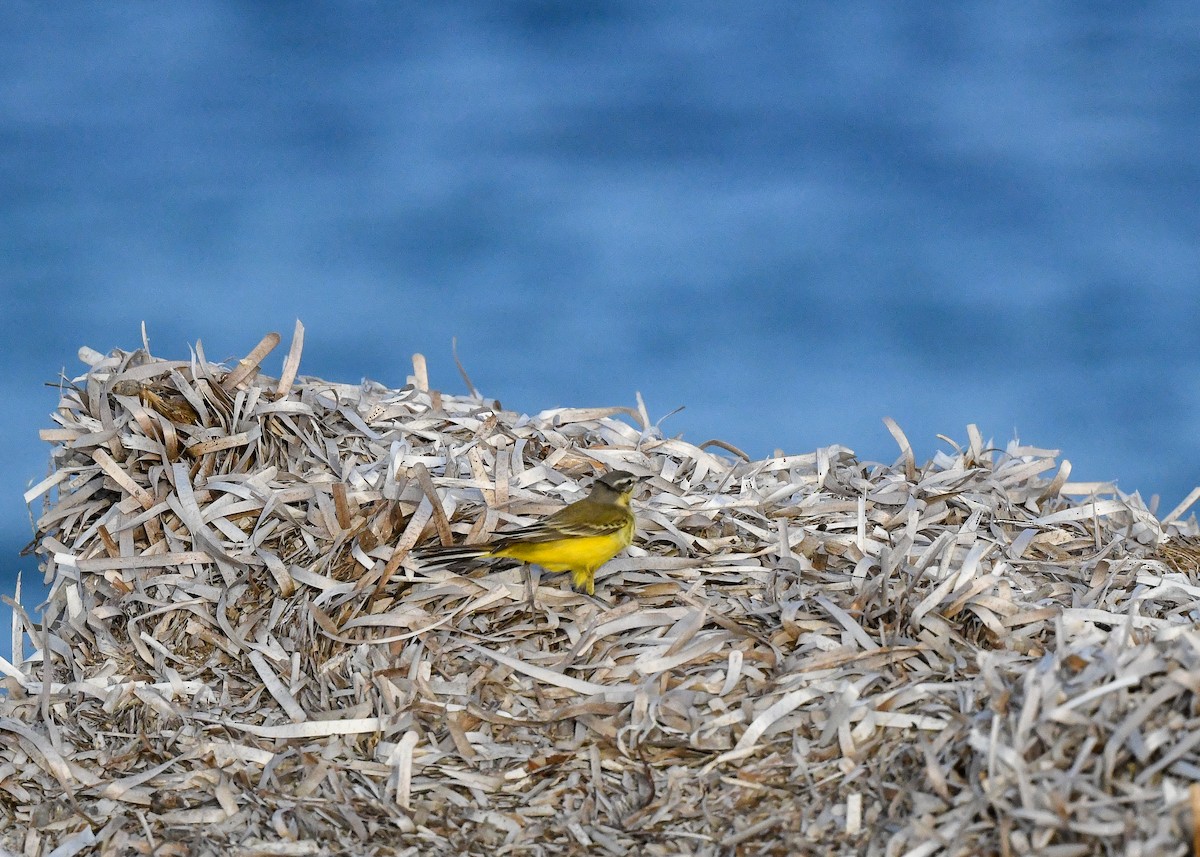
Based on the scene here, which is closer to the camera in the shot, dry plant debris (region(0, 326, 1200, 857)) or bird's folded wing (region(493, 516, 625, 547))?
dry plant debris (region(0, 326, 1200, 857))

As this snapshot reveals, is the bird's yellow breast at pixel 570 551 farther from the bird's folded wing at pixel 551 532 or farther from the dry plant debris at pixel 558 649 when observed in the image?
A: the dry plant debris at pixel 558 649

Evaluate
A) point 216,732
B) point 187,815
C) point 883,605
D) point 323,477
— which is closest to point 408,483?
point 323,477

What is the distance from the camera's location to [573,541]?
3789 millimetres

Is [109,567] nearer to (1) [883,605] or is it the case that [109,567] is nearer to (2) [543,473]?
(2) [543,473]

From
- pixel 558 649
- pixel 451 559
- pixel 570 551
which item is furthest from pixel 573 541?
pixel 451 559

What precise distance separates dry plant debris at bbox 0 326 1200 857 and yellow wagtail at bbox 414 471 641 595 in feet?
0.40

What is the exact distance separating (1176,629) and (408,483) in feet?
7.98

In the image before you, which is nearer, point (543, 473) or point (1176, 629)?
point (1176, 629)

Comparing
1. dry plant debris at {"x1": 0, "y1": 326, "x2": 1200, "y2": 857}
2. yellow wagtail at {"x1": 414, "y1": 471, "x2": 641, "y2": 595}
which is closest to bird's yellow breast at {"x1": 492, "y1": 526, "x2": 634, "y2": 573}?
yellow wagtail at {"x1": 414, "y1": 471, "x2": 641, "y2": 595}

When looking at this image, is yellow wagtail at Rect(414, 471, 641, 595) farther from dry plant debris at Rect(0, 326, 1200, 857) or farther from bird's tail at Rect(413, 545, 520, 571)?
dry plant debris at Rect(0, 326, 1200, 857)

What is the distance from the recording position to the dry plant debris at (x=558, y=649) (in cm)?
302

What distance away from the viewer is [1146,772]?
2.75 meters

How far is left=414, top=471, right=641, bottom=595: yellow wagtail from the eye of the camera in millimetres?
3777

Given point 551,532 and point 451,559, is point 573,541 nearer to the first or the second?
point 551,532
